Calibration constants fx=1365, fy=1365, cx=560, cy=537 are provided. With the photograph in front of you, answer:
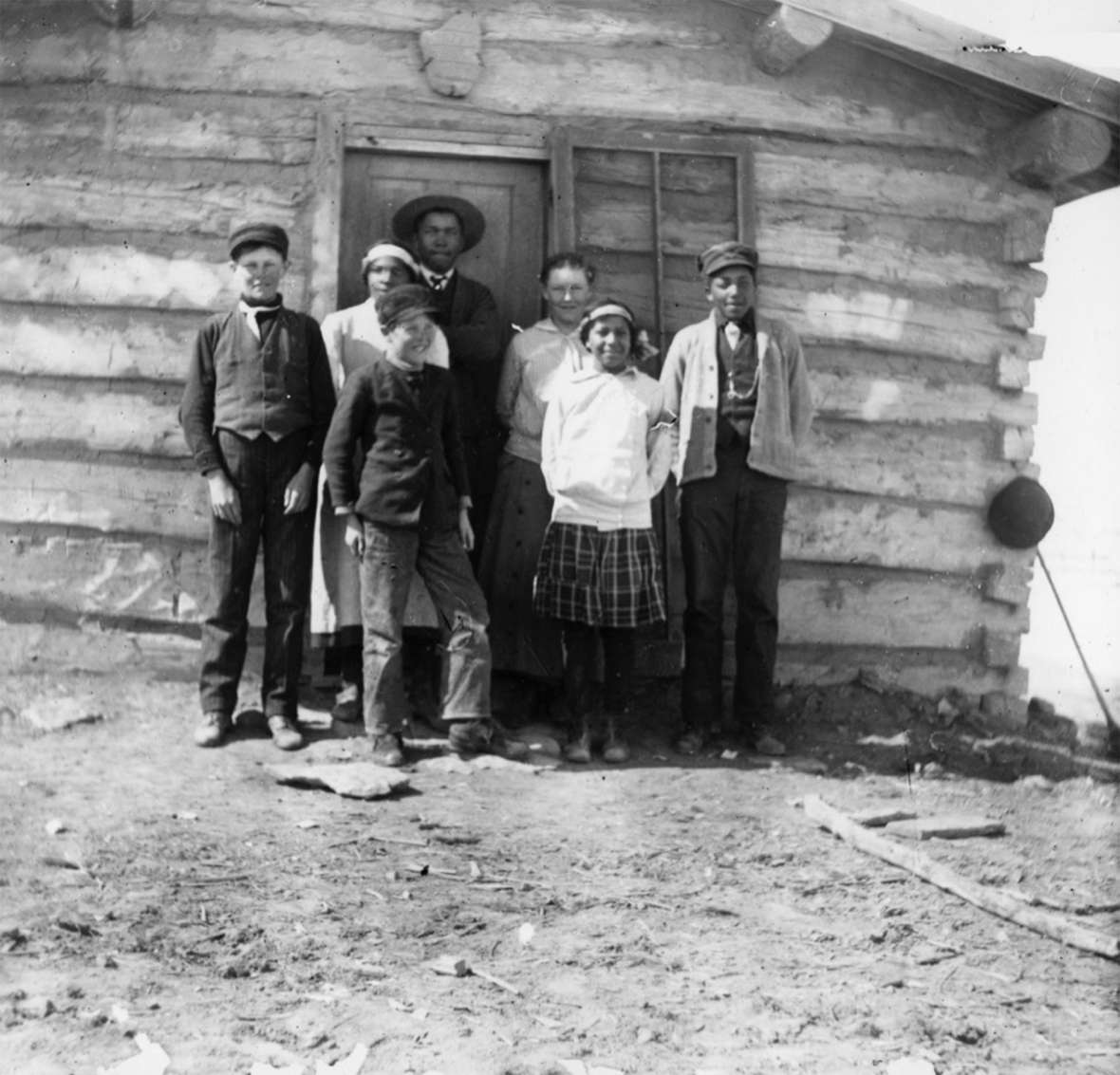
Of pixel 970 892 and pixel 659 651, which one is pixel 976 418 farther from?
pixel 970 892

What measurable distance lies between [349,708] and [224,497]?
107cm

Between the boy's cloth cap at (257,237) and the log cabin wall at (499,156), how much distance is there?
0.73 metres

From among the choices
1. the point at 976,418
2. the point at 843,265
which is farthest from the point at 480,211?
the point at 976,418

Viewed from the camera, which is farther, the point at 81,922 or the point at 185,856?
the point at 185,856

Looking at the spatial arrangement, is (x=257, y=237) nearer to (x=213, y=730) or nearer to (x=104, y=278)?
(x=104, y=278)

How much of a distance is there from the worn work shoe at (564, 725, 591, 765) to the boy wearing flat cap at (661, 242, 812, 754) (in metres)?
0.44

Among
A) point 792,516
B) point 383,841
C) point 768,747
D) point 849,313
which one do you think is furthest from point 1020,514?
point 383,841

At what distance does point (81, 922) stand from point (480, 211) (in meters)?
3.92

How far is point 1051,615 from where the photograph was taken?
15000 mm

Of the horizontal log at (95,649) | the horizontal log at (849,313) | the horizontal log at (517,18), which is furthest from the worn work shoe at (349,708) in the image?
the horizontal log at (517,18)

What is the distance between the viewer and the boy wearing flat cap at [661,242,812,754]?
5.77m

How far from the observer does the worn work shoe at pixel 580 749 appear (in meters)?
5.56

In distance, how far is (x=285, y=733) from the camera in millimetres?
5379

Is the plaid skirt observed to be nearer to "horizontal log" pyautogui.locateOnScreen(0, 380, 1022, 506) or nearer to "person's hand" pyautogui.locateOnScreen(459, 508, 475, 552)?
"person's hand" pyautogui.locateOnScreen(459, 508, 475, 552)
